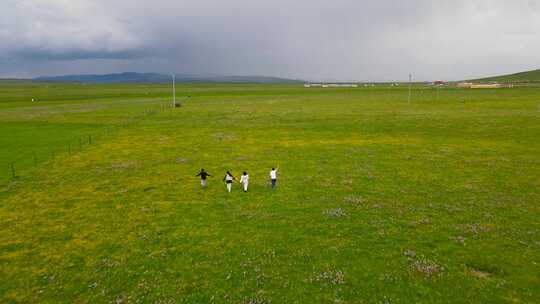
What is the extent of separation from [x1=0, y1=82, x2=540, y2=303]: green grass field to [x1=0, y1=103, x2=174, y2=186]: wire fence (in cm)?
58

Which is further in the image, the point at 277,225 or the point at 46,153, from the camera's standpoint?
the point at 46,153

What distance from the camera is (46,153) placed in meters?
43.7

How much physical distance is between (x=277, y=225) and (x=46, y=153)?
38.2 m

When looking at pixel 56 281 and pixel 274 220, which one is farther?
pixel 274 220

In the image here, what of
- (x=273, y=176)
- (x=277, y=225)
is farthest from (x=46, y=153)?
(x=277, y=225)

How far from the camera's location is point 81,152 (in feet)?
145

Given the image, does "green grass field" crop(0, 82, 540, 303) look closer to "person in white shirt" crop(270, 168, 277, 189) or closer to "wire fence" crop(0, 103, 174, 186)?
"wire fence" crop(0, 103, 174, 186)

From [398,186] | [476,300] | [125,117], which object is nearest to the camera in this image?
[476,300]

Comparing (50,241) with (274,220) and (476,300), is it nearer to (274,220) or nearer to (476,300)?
(274,220)

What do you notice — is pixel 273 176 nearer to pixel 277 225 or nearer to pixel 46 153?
pixel 277 225

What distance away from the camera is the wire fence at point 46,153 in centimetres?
3428

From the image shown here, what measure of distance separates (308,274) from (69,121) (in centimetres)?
7630

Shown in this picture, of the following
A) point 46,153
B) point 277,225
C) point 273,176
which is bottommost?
point 277,225

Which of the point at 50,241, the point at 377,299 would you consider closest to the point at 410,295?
the point at 377,299
